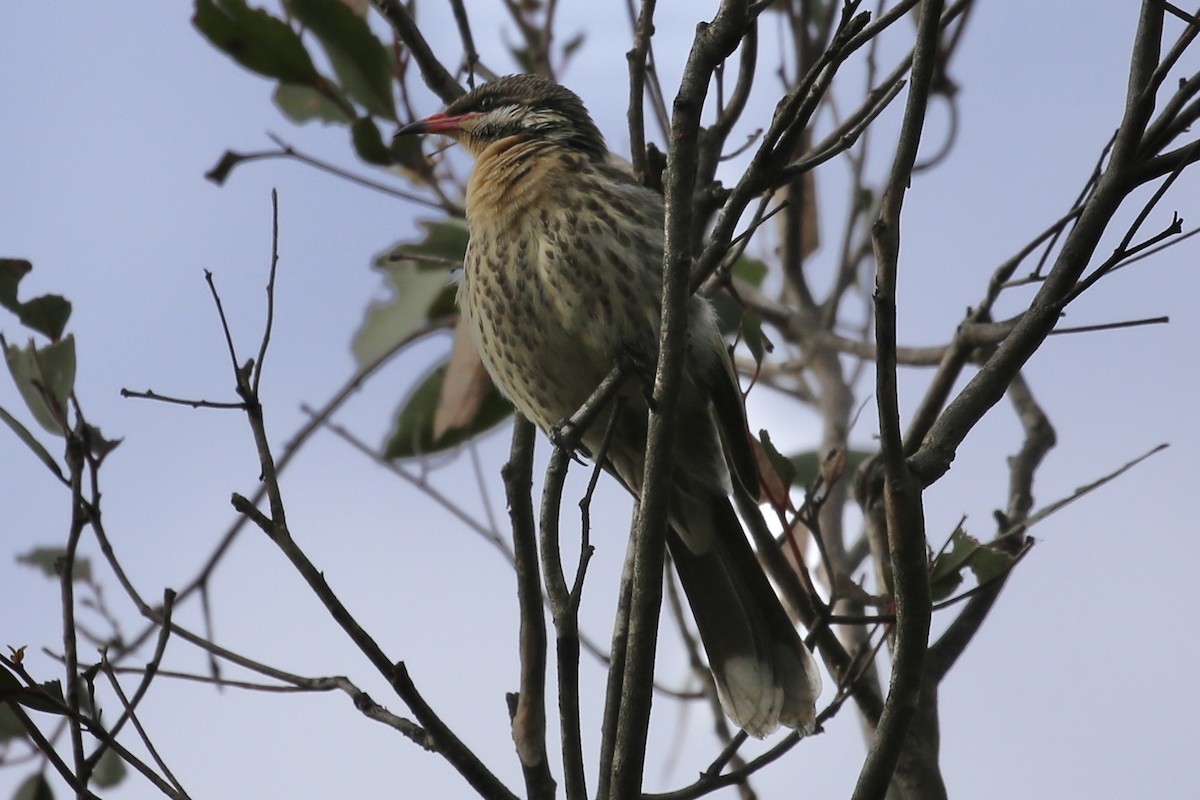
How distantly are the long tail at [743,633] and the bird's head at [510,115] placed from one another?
1079 mm

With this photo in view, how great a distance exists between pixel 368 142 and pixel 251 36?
0.38 meters

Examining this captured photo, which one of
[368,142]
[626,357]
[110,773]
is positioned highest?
[368,142]

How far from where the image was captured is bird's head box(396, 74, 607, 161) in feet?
12.2

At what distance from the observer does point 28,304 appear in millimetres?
2549

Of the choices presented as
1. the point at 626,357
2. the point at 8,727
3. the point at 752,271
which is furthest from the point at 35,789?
the point at 752,271

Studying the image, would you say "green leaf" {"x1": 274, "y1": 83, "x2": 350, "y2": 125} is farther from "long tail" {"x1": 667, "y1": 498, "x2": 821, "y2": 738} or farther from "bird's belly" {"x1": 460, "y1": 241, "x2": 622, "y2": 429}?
"long tail" {"x1": 667, "y1": 498, "x2": 821, "y2": 738}

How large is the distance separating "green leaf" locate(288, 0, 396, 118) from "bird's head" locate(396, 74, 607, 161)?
0.13 meters

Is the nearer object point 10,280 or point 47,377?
point 47,377

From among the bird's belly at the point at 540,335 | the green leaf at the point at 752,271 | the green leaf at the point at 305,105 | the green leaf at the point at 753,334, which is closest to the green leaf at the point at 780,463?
the green leaf at the point at 753,334

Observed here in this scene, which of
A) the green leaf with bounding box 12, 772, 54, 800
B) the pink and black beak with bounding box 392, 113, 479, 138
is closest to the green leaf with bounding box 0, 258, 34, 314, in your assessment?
the green leaf with bounding box 12, 772, 54, 800

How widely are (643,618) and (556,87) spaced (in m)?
2.15

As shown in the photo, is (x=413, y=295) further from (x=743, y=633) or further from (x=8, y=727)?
(x=8, y=727)

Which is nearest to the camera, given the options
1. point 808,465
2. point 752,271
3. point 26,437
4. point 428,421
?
point 26,437

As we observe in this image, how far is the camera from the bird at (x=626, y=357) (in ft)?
9.83
